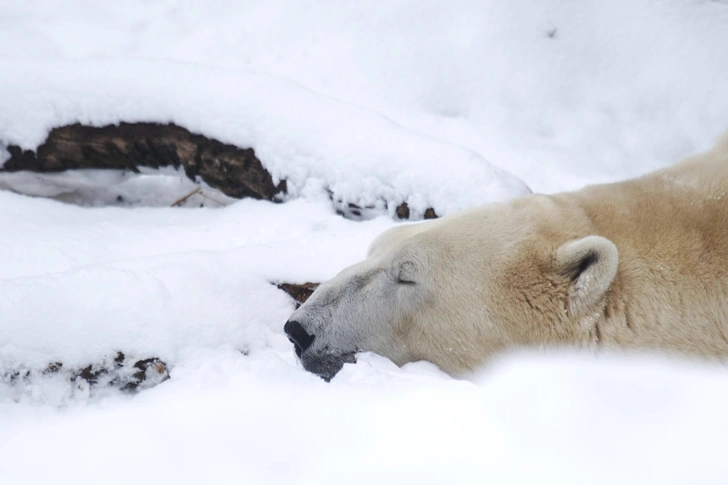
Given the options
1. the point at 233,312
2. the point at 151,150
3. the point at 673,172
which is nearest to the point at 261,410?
the point at 233,312

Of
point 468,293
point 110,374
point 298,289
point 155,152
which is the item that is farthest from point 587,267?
point 155,152

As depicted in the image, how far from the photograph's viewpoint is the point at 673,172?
2494 mm

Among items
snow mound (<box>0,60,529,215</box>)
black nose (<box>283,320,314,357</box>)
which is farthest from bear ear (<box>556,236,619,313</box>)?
snow mound (<box>0,60,529,215</box>)

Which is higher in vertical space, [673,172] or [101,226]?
[673,172]

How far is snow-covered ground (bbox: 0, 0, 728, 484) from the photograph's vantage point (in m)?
1.38

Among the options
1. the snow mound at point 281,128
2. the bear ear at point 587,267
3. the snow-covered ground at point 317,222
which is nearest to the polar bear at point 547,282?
the bear ear at point 587,267

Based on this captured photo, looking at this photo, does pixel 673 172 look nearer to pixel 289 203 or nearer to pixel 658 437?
pixel 658 437

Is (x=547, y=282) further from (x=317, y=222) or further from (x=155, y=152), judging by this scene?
(x=155, y=152)

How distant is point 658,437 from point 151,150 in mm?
3677

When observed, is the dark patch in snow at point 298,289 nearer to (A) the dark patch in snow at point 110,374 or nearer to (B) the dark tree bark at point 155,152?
(A) the dark patch in snow at point 110,374

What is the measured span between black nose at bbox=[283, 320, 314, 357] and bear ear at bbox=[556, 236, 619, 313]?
3.34 ft

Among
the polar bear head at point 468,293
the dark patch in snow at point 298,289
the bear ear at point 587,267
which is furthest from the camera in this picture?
the dark patch in snow at point 298,289

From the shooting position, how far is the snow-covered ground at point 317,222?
138cm

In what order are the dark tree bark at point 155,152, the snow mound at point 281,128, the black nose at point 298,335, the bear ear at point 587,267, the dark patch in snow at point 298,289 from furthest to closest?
the dark tree bark at point 155,152 → the snow mound at point 281,128 → the dark patch in snow at point 298,289 → the black nose at point 298,335 → the bear ear at point 587,267
